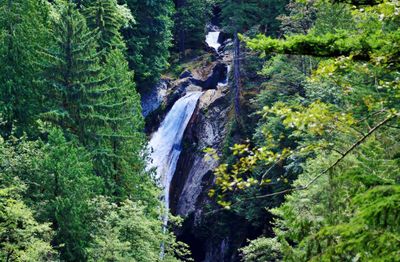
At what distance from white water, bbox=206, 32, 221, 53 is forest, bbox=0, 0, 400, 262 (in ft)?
12.7

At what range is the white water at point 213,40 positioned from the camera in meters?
43.1

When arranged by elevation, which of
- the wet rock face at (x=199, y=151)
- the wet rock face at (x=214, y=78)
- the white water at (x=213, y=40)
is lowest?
the wet rock face at (x=199, y=151)

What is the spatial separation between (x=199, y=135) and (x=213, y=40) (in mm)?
16139

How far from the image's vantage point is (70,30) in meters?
19.6

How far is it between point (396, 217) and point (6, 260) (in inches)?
425

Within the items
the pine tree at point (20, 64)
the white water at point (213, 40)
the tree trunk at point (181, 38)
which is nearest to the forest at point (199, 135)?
the pine tree at point (20, 64)

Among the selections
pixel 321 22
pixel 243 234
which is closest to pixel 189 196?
pixel 243 234

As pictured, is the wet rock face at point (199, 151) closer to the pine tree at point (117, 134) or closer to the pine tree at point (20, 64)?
the pine tree at point (117, 134)

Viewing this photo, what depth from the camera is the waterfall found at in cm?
3077

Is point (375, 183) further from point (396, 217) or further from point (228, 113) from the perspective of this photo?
point (228, 113)

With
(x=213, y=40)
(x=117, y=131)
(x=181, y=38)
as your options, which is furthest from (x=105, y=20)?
(x=213, y=40)

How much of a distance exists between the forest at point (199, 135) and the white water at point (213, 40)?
386 centimetres

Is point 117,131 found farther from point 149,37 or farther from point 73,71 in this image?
point 149,37

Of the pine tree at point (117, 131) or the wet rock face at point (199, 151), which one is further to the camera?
the wet rock face at point (199, 151)
